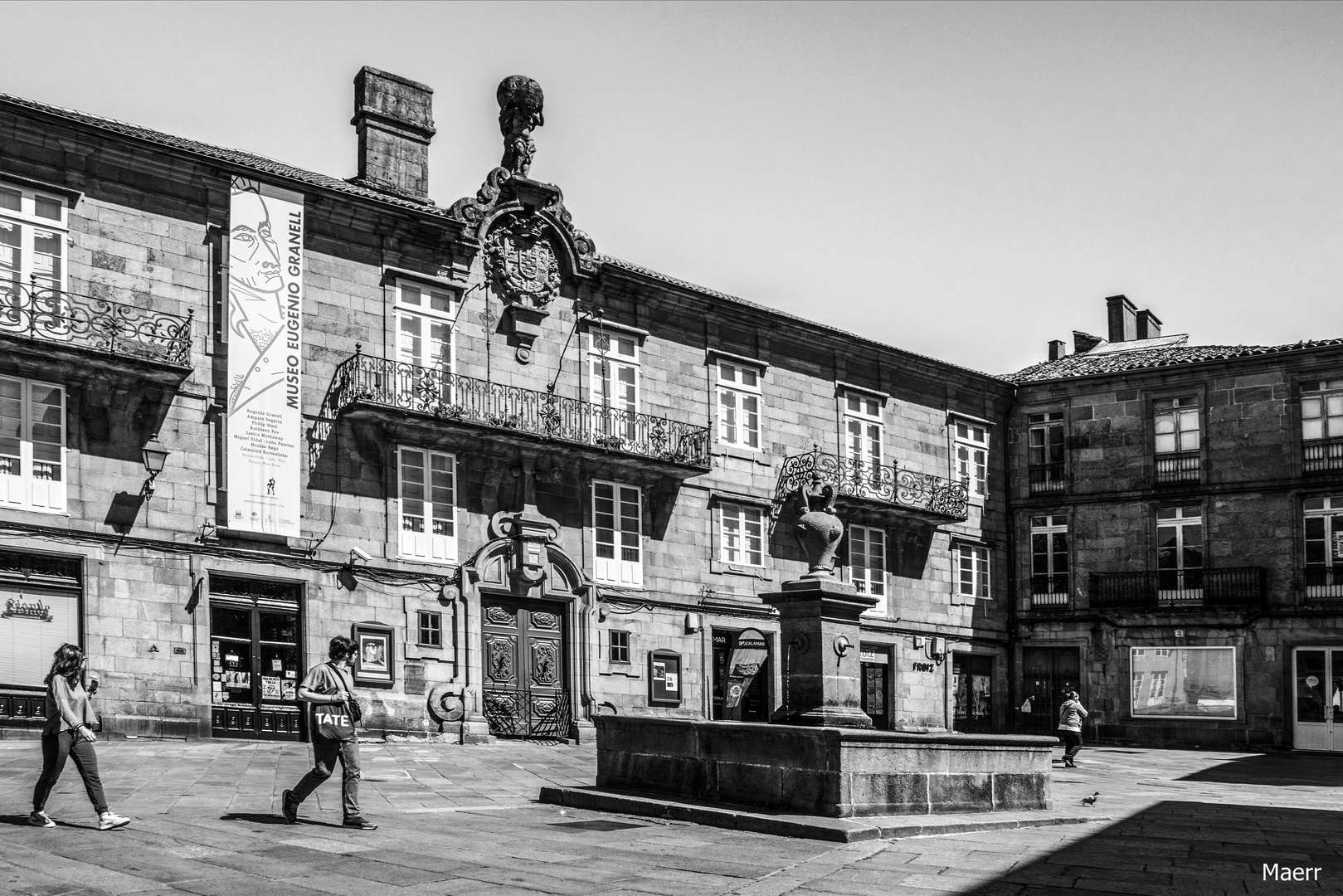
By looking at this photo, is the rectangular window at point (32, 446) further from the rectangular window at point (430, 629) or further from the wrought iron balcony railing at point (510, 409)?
the rectangular window at point (430, 629)

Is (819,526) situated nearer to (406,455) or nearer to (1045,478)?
(406,455)

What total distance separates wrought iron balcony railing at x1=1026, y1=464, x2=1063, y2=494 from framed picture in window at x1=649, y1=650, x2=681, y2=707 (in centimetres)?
1312

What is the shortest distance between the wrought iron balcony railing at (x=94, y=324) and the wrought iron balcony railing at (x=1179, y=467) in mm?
23873

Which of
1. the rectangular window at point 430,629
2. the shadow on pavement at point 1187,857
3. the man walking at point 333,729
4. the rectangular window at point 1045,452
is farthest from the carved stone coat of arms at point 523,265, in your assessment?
the man walking at point 333,729

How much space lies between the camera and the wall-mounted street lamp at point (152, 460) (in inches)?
873

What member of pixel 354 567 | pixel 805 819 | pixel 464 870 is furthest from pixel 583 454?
pixel 464 870

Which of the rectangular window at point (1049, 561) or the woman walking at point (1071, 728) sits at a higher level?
the rectangular window at point (1049, 561)

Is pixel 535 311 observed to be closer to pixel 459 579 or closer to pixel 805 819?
pixel 459 579

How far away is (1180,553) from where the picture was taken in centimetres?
3619

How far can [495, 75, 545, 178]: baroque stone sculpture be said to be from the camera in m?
28.1

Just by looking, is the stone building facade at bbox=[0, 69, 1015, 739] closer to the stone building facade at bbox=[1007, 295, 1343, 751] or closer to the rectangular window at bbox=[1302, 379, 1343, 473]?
the stone building facade at bbox=[1007, 295, 1343, 751]

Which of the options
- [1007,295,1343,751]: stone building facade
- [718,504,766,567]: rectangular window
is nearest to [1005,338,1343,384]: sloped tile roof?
[1007,295,1343,751]: stone building facade

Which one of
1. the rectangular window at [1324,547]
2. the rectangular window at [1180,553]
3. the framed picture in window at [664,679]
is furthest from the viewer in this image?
the rectangular window at [1180,553]

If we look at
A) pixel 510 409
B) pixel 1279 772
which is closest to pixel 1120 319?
pixel 1279 772
